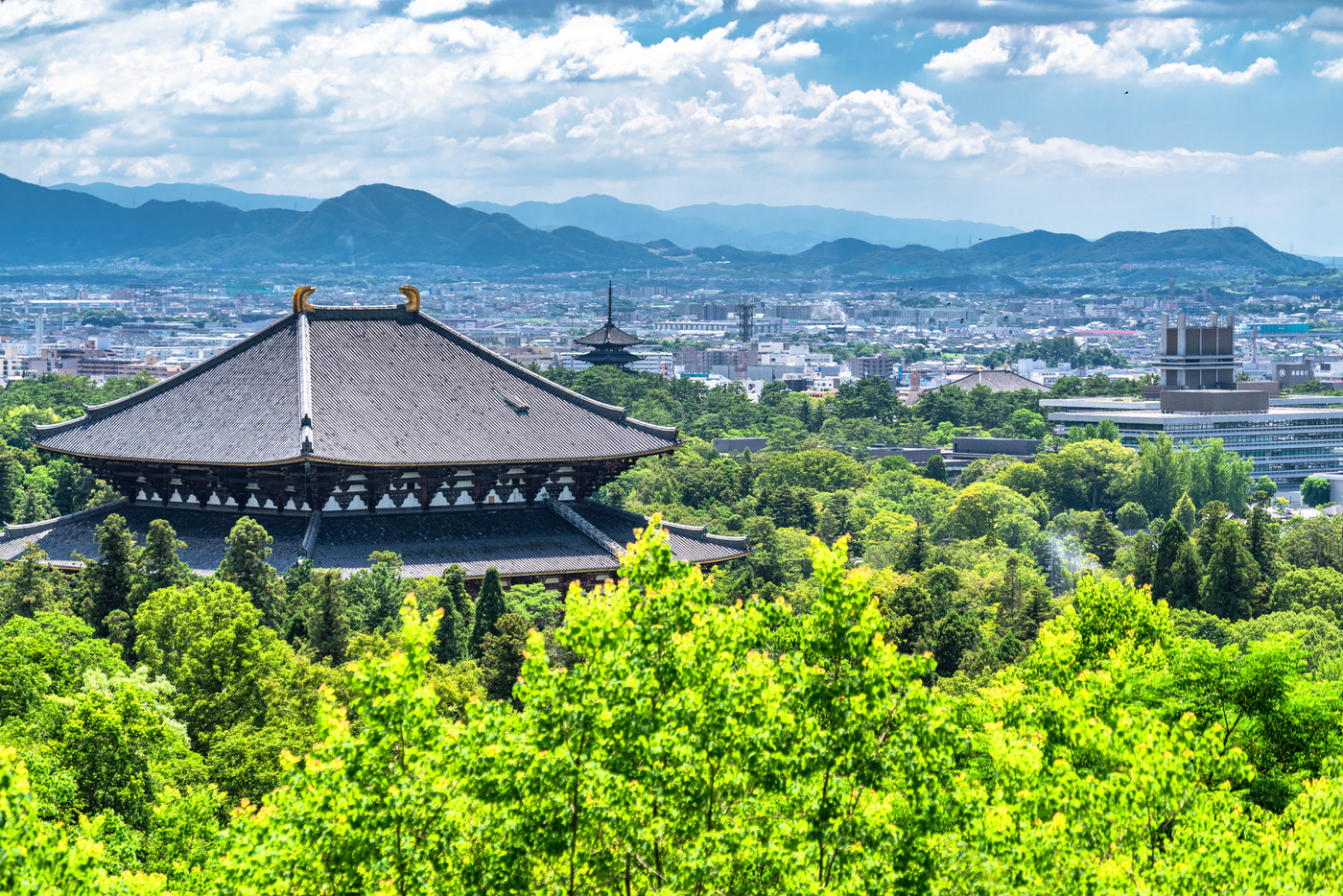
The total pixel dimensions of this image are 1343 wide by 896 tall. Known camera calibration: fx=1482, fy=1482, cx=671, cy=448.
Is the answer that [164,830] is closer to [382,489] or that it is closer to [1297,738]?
[1297,738]

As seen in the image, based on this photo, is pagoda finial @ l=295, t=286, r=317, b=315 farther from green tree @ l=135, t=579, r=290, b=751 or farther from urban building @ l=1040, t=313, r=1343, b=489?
urban building @ l=1040, t=313, r=1343, b=489

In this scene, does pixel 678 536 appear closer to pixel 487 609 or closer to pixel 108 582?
pixel 487 609

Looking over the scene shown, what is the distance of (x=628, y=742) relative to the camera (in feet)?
46.0

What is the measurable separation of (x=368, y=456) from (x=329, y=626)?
334 inches

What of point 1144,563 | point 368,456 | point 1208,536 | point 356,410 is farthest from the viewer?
point 1208,536

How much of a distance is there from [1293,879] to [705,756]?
5.48 meters

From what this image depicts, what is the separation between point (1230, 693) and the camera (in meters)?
20.2

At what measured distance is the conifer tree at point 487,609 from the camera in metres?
31.3

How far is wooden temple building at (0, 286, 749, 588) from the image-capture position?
37312 mm

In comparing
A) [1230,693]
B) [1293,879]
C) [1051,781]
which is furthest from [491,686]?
[1293,879]

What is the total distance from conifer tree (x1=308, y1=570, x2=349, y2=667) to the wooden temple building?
567cm

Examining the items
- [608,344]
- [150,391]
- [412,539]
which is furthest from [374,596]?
[608,344]

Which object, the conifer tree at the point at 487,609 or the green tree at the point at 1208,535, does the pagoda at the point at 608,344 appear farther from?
the conifer tree at the point at 487,609

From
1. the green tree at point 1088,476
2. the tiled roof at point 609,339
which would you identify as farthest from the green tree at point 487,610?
the tiled roof at point 609,339
